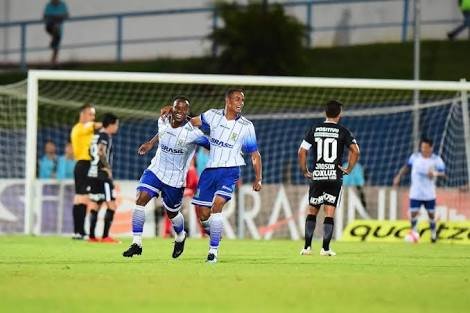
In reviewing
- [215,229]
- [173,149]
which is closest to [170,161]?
[173,149]

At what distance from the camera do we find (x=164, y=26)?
34.6m

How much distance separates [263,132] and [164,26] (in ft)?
24.2

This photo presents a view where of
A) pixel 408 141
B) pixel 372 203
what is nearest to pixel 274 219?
pixel 372 203

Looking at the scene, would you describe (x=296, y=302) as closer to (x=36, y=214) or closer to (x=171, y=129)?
(x=171, y=129)

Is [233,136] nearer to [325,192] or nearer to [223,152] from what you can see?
[223,152]

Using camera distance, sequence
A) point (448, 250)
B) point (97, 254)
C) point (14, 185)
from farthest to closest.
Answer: point (14, 185) → point (448, 250) → point (97, 254)

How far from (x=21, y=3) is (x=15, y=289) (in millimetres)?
25677

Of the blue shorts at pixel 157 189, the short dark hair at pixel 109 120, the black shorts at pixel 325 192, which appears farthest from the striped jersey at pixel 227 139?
the short dark hair at pixel 109 120

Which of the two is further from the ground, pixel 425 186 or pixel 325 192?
pixel 425 186

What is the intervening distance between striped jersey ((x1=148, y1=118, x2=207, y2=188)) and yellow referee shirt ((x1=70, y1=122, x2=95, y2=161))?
5.94 m

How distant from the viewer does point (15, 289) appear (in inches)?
422

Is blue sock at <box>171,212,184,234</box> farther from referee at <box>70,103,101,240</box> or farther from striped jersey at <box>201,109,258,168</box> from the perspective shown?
referee at <box>70,103,101,240</box>

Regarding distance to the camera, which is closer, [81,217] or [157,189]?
[157,189]

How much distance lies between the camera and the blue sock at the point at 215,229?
14.4m
